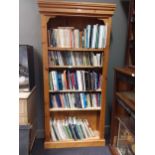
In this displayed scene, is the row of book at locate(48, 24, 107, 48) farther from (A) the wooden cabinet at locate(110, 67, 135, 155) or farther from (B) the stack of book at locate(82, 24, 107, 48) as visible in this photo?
(A) the wooden cabinet at locate(110, 67, 135, 155)

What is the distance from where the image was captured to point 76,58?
7.46ft

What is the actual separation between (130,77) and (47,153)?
147 centimetres

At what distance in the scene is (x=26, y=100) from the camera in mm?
1825

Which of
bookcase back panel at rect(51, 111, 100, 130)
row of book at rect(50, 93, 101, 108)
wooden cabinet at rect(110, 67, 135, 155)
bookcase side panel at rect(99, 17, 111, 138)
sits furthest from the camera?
bookcase back panel at rect(51, 111, 100, 130)

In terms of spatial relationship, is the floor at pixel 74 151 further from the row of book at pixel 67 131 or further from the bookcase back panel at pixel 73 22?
the bookcase back panel at pixel 73 22

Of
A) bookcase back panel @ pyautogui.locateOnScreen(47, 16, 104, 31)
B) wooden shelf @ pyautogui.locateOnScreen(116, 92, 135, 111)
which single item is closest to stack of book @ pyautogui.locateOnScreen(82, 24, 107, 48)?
bookcase back panel @ pyautogui.locateOnScreen(47, 16, 104, 31)

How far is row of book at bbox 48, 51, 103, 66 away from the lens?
2203 millimetres

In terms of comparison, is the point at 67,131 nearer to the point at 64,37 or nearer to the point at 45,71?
the point at 45,71

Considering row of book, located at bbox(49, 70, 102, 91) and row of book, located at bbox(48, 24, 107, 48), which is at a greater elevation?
row of book, located at bbox(48, 24, 107, 48)

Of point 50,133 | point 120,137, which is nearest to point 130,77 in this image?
point 120,137

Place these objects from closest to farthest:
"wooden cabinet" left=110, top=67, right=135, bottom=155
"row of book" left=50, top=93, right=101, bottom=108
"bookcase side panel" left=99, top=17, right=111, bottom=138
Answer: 1. "wooden cabinet" left=110, top=67, right=135, bottom=155
2. "bookcase side panel" left=99, top=17, right=111, bottom=138
3. "row of book" left=50, top=93, right=101, bottom=108

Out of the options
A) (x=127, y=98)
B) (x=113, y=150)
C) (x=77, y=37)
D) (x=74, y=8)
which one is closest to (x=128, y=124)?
(x=127, y=98)

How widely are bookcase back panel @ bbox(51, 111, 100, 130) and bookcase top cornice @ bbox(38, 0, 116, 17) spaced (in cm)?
139
